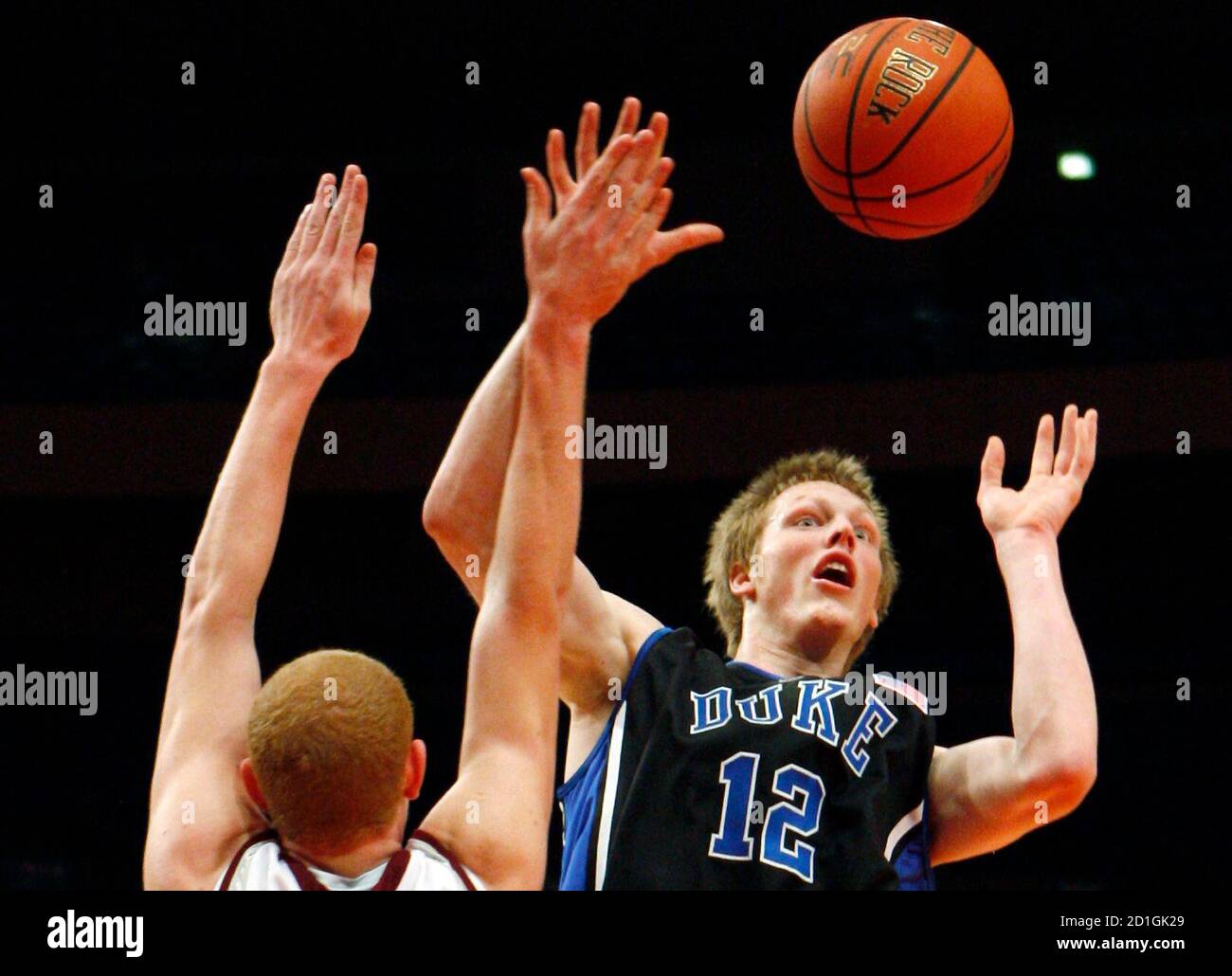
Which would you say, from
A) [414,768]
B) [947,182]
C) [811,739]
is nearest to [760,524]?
[811,739]

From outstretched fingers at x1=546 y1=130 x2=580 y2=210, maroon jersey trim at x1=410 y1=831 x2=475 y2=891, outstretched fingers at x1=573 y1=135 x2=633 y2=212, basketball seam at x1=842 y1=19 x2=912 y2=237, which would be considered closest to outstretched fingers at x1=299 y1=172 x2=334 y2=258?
outstretched fingers at x1=546 y1=130 x2=580 y2=210

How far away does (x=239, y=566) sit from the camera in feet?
6.40

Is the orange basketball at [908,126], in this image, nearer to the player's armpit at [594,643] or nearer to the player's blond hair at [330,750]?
the player's armpit at [594,643]

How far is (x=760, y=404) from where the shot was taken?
7660 millimetres

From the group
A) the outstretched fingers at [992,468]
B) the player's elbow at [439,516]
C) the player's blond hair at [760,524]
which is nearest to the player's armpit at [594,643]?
the player's blond hair at [760,524]

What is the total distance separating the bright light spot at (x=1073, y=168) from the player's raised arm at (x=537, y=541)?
286 inches

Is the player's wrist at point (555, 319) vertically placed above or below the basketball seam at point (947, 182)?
below

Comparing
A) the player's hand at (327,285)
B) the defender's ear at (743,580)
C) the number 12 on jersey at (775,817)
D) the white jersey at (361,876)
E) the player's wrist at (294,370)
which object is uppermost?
the player's hand at (327,285)

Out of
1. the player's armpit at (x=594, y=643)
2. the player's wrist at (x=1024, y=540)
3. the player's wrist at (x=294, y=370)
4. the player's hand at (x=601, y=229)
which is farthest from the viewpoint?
the player's armpit at (x=594, y=643)

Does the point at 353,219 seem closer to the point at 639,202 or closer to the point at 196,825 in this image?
the point at 639,202

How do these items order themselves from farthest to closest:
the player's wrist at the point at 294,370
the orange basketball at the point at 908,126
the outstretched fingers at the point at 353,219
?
the orange basketball at the point at 908,126 < the outstretched fingers at the point at 353,219 < the player's wrist at the point at 294,370

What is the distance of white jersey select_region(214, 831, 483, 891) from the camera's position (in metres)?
1.66

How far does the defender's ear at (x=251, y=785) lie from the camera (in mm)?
1761

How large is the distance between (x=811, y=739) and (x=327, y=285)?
1.24 metres
